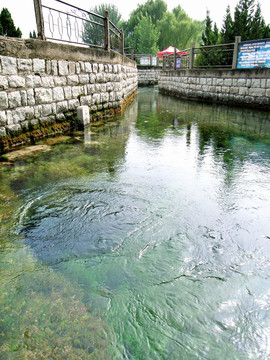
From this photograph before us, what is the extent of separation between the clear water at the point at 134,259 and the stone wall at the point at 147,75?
1084 inches

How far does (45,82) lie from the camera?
5562 mm

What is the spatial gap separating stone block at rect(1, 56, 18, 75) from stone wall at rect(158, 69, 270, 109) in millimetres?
8591

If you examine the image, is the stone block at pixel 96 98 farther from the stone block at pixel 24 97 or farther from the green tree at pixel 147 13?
the green tree at pixel 147 13

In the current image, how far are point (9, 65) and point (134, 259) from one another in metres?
4.15

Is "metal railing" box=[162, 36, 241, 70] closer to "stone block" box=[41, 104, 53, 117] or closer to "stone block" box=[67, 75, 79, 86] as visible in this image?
"stone block" box=[67, 75, 79, 86]

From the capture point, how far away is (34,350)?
1471 mm

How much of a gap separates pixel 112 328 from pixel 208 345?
570 millimetres

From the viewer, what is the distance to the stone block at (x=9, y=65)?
445cm

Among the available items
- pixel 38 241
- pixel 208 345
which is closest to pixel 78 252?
pixel 38 241

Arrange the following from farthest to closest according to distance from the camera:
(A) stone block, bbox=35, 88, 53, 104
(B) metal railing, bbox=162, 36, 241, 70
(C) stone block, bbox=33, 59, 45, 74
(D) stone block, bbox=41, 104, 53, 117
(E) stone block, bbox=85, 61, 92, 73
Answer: (B) metal railing, bbox=162, 36, 241, 70 < (E) stone block, bbox=85, 61, 92, 73 < (D) stone block, bbox=41, 104, 53, 117 < (A) stone block, bbox=35, 88, 53, 104 < (C) stone block, bbox=33, 59, 45, 74

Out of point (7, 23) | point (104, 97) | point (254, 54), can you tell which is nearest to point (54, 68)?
point (104, 97)

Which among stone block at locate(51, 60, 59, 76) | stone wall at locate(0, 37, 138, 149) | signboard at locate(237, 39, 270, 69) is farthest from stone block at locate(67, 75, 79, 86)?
signboard at locate(237, 39, 270, 69)

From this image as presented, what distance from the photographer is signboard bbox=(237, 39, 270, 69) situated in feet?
31.6

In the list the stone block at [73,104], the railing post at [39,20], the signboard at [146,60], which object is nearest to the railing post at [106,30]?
the stone block at [73,104]
